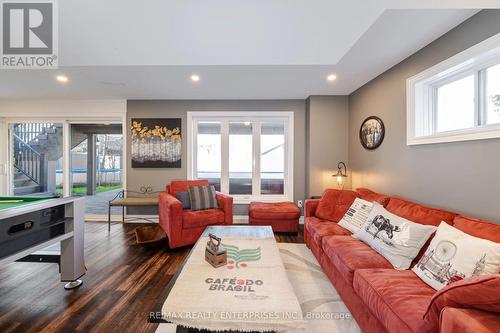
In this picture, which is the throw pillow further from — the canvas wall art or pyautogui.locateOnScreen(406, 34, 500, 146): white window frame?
pyautogui.locateOnScreen(406, 34, 500, 146): white window frame

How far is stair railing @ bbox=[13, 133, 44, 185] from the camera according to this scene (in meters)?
4.55

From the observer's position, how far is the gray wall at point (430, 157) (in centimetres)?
172

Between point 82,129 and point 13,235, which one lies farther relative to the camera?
point 82,129

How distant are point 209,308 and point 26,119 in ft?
18.8

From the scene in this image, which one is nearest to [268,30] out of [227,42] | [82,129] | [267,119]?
[227,42]

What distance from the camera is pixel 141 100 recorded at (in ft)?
14.1

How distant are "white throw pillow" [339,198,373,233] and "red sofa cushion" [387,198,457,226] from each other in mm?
Answer: 242

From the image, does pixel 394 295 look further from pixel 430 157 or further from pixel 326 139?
pixel 326 139

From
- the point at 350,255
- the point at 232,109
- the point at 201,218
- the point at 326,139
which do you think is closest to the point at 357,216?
the point at 350,255

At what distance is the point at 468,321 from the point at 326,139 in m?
3.39

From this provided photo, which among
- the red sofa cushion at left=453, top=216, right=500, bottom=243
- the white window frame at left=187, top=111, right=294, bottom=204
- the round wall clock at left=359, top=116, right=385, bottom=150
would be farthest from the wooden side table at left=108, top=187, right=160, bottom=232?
the red sofa cushion at left=453, top=216, right=500, bottom=243

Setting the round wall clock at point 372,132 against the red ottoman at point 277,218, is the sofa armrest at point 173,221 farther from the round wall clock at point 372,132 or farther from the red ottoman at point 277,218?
the round wall clock at point 372,132

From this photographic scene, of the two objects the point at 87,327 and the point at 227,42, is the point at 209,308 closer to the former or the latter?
the point at 87,327

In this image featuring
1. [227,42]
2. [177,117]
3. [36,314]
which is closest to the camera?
[36,314]
